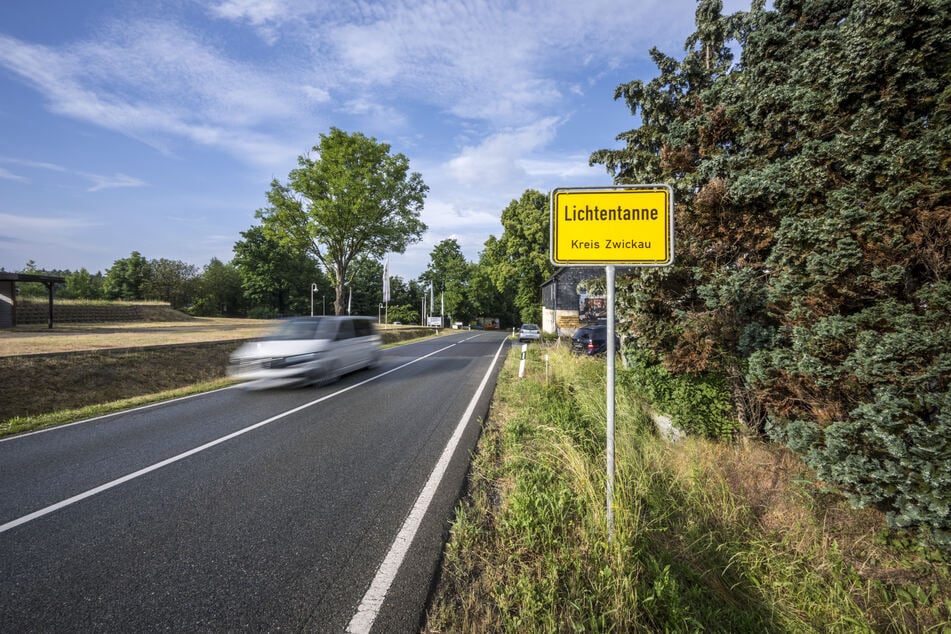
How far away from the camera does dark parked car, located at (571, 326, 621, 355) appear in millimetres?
13102

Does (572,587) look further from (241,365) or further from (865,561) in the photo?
(241,365)

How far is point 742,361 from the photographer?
4.54 m

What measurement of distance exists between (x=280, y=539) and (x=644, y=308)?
481 cm

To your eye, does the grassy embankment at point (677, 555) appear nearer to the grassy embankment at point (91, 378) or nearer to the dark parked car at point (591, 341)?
the grassy embankment at point (91, 378)

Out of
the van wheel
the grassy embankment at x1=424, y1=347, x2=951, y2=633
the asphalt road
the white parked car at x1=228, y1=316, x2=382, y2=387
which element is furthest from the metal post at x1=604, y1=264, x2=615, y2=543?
the van wheel

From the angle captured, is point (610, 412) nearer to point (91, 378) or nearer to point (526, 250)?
point (91, 378)

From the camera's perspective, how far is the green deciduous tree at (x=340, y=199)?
874 inches

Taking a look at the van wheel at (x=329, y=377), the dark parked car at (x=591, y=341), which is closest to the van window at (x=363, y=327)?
the van wheel at (x=329, y=377)

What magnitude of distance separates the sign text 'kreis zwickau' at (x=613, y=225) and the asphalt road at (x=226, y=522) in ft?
7.77

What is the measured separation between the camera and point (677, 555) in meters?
2.77

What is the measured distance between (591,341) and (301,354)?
9.14 metres

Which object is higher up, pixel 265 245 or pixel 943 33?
pixel 265 245

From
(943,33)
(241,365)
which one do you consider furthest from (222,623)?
(241,365)

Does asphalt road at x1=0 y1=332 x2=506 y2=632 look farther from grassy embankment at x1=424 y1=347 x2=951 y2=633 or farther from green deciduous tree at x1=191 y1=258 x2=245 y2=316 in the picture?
green deciduous tree at x1=191 y1=258 x2=245 y2=316
